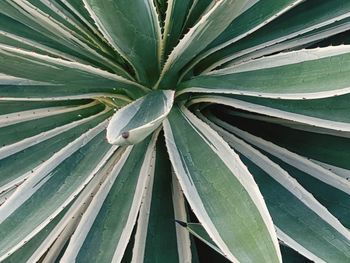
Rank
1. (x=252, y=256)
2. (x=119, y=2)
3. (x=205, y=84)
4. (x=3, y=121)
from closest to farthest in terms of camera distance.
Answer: (x=252, y=256) < (x=119, y=2) < (x=205, y=84) < (x=3, y=121)

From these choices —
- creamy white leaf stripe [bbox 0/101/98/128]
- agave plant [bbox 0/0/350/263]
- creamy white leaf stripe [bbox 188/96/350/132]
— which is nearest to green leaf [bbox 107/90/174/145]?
agave plant [bbox 0/0/350/263]

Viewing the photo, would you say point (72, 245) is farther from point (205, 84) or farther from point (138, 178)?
point (205, 84)

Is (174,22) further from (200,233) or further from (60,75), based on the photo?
(200,233)

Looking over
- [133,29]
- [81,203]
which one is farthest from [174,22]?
[81,203]

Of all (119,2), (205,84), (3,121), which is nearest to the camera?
(119,2)

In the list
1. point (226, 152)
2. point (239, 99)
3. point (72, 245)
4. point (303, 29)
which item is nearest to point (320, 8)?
point (303, 29)

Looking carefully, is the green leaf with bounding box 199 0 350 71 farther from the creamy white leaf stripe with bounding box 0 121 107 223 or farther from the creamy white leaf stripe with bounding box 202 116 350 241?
the creamy white leaf stripe with bounding box 0 121 107 223

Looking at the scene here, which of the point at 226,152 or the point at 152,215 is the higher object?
the point at 226,152
